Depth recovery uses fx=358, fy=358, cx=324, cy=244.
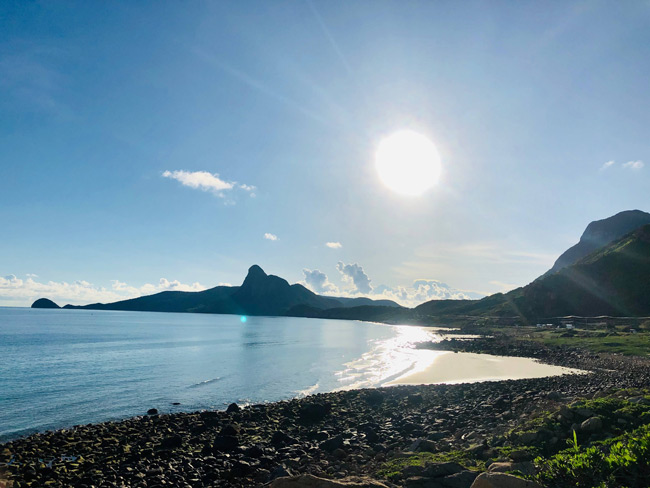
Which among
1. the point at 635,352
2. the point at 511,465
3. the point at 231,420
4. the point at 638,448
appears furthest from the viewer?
the point at 635,352

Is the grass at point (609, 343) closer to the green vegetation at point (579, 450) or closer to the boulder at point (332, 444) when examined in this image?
the green vegetation at point (579, 450)

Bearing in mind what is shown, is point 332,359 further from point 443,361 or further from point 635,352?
point 635,352

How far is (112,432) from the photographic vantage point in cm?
2417

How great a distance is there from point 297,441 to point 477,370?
1420 inches

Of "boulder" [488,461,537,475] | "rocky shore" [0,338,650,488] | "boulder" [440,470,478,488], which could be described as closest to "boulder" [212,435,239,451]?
"rocky shore" [0,338,650,488]

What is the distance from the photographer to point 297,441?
71.2 feet

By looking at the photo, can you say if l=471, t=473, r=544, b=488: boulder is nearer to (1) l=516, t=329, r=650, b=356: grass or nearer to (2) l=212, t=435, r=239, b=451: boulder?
(2) l=212, t=435, r=239, b=451: boulder

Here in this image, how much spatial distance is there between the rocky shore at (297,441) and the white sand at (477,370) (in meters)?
9.16

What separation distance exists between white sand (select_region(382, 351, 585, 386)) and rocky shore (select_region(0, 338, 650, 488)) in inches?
360

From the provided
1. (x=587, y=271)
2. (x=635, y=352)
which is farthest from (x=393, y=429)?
(x=587, y=271)

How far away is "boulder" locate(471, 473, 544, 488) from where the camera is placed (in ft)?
29.5

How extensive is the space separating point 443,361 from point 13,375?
6138cm

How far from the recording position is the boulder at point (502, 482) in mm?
8992

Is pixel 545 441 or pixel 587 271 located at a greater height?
pixel 587 271
